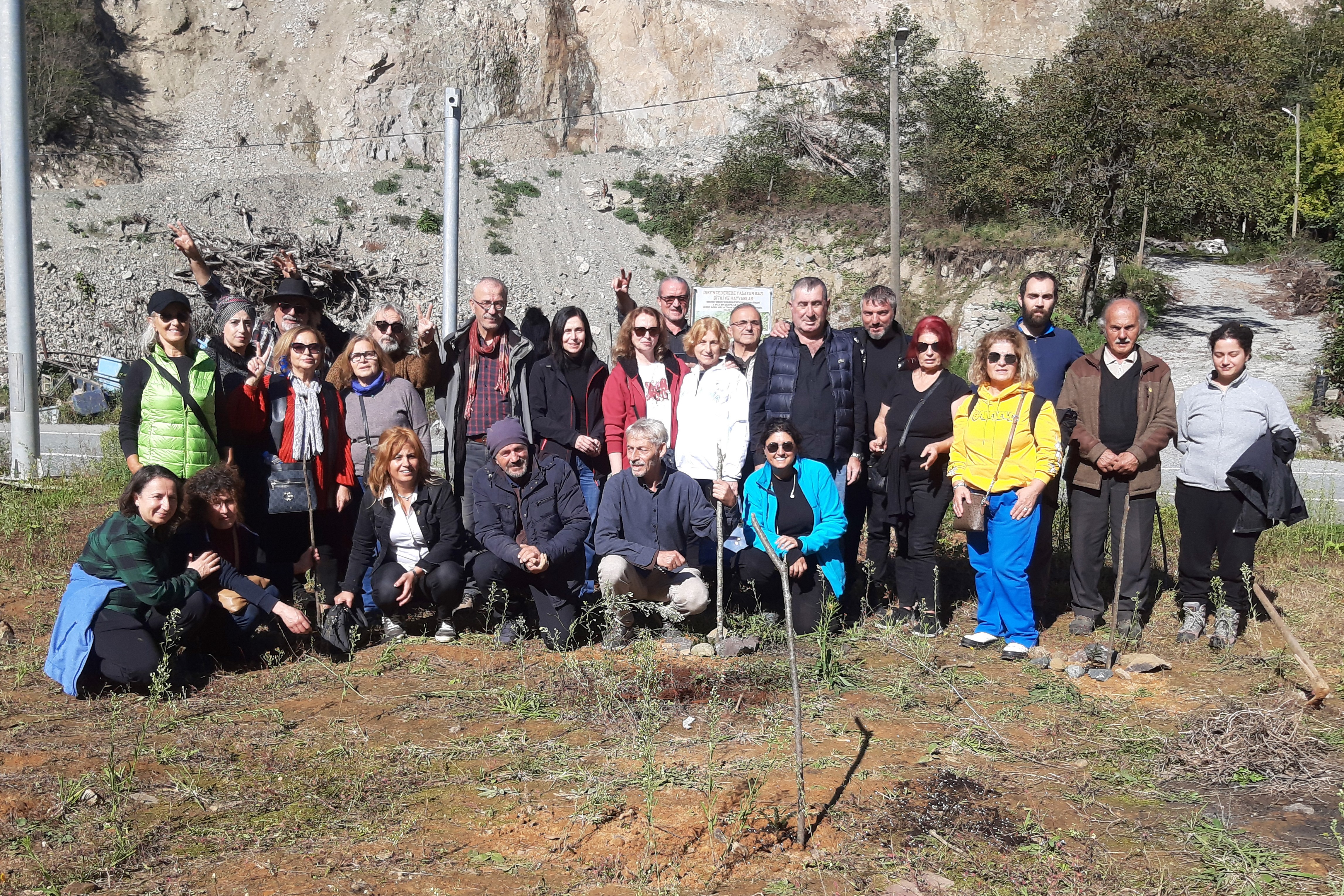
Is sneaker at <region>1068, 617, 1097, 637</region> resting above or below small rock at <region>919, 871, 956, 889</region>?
above

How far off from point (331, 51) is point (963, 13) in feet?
89.1

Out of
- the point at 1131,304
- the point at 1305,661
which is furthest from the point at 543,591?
the point at 1305,661

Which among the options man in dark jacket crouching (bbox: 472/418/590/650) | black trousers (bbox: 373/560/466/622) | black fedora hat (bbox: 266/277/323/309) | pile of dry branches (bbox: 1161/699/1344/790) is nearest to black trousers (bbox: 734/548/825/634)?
man in dark jacket crouching (bbox: 472/418/590/650)

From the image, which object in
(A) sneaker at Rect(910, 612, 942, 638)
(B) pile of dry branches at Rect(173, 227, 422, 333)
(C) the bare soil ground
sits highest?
(B) pile of dry branches at Rect(173, 227, 422, 333)

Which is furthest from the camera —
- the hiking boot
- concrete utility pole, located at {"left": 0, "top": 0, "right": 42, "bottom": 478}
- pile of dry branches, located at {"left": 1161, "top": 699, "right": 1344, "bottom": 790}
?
concrete utility pole, located at {"left": 0, "top": 0, "right": 42, "bottom": 478}

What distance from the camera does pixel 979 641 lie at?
562 centimetres

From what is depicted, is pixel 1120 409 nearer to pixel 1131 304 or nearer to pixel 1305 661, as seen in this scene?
pixel 1131 304

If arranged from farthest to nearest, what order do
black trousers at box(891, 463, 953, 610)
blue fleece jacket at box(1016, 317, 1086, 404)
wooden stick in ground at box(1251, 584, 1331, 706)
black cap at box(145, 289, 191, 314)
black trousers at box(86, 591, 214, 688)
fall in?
blue fleece jacket at box(1016, 317, 1086, 404) < black trousers at box(891, 463, 953, 610) < black cap at box(145, 289, 191, 314) < black trousers at box(86, 591, 214, 688) < wooden stick in ground at box(1251, 584, 1331, 706)

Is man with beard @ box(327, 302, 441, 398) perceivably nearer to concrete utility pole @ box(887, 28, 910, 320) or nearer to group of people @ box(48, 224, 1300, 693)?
group of people @ box(48, 224, 1300, 693)

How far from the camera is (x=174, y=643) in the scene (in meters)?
4.89

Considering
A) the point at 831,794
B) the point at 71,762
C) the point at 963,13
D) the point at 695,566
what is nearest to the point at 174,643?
the point at 71,762

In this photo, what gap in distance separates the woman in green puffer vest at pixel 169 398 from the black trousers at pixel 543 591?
5.32ft

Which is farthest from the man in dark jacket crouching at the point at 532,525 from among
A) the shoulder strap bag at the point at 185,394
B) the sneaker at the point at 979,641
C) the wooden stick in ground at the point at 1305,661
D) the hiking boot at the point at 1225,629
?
the hiking boot at the point at 1225,629

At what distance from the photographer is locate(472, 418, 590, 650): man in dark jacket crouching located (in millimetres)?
5445
